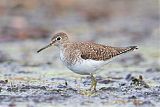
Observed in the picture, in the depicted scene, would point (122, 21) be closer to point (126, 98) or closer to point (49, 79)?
point (49, 79)

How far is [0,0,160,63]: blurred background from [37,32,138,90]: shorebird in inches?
209

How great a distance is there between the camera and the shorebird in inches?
516

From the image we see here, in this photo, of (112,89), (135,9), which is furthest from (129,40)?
(112,89)

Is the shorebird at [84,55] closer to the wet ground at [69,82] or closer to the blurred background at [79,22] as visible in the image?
the wet ground at [69,82]

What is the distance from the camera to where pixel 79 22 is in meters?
26.9

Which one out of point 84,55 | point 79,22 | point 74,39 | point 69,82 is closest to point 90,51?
point 84,55

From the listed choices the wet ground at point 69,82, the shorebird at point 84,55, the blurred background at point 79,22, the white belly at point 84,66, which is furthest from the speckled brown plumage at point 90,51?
the blurred background at point 79,22

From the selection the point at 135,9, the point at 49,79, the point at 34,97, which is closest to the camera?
the point at 34,97

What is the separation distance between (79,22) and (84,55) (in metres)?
13.7

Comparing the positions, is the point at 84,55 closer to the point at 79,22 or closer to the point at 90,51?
the point at 90,51

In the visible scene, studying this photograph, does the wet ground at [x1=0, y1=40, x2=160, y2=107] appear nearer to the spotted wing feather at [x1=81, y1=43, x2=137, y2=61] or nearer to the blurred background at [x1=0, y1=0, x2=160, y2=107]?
the blurred background at [x1=0, y1=0, x2=160, y2=107]

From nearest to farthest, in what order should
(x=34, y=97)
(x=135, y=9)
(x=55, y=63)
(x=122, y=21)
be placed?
1. (x=34, y=97)
2. (x=55, y=63)
3. (x=122, y=21)
4. (x=135, y=9)

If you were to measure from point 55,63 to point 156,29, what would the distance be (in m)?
8.11

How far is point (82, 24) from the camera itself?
87.1 ft
